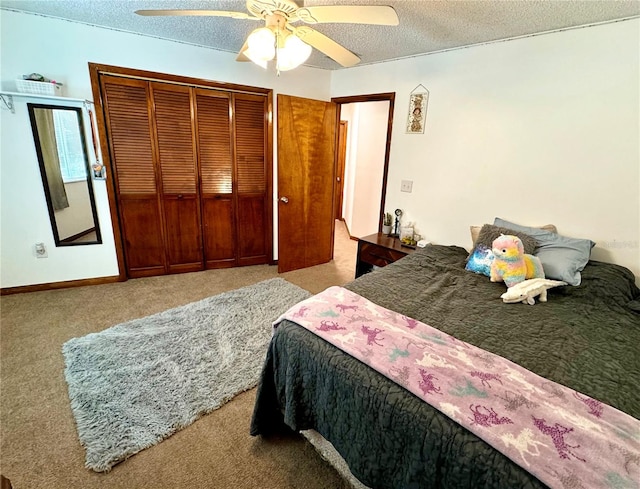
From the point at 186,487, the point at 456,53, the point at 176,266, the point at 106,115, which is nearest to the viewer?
the point at 186,487

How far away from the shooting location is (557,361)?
122 centimetres

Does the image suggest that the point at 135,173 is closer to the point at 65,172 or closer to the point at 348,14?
the point at 65,172

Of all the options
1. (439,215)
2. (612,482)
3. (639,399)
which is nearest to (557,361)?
(639,399)

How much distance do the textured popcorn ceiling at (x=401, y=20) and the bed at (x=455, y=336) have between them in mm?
1628

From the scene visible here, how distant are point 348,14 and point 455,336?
156 cm

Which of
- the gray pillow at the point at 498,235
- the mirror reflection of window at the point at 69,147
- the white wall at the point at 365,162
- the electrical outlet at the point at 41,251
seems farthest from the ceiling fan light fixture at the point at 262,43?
the white wall at the point at 365,162

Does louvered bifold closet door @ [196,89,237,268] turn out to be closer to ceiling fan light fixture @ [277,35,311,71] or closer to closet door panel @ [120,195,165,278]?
closet door panel @ [120,195,165,278]

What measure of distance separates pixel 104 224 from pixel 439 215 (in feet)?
11.0

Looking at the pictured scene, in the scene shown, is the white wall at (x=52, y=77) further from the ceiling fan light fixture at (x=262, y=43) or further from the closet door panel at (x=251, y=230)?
the ceiling fan light fixture at (x=262, y=43)

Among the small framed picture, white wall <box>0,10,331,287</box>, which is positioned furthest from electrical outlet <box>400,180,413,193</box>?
the small framed picture

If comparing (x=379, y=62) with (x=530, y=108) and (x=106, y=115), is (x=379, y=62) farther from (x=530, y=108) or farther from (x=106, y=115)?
(x=106, y=115)

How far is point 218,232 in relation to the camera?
3.58m

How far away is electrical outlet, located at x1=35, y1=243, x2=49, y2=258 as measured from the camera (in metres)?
2.84

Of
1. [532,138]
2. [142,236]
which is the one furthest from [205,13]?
[142,236]
